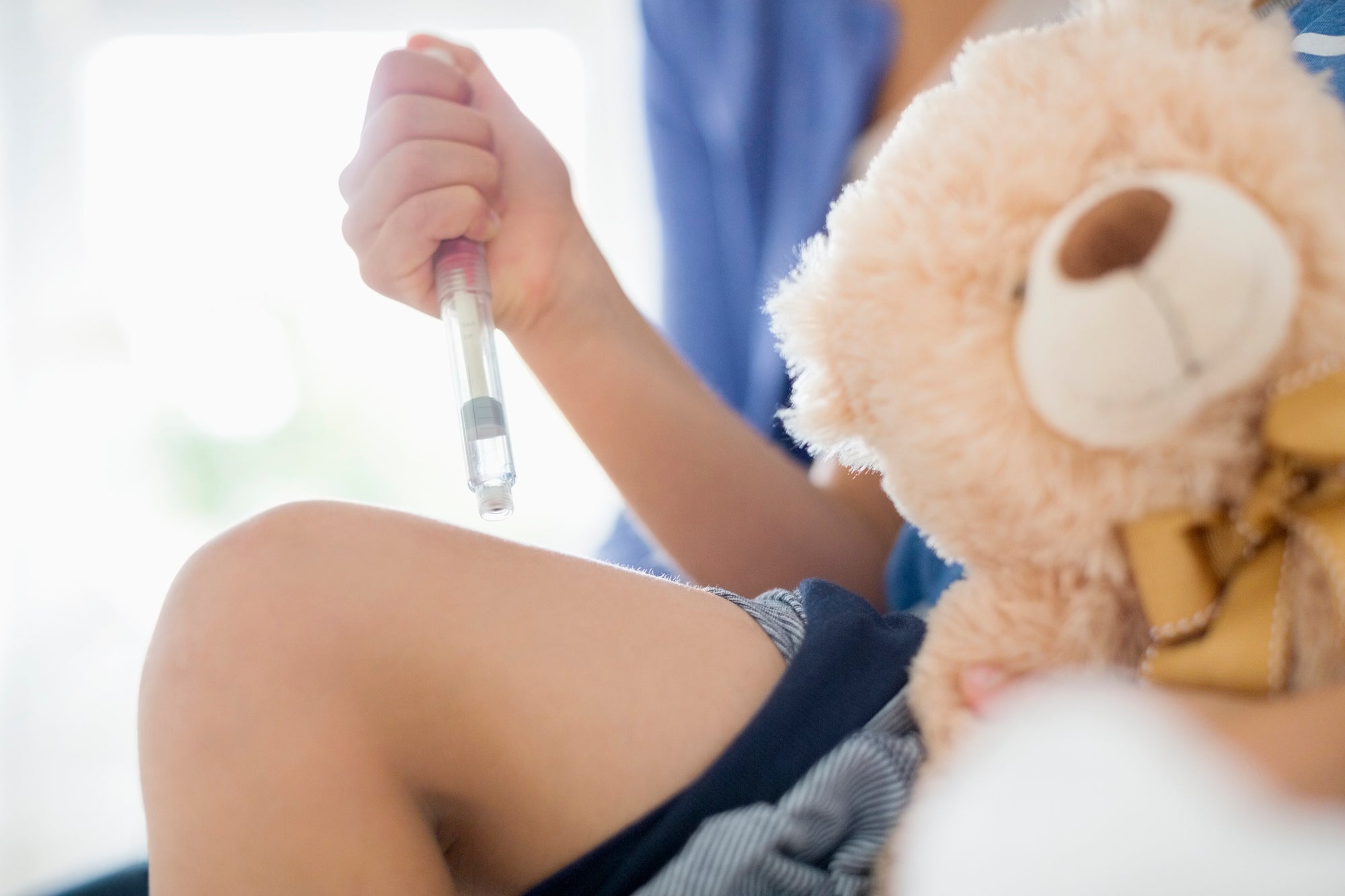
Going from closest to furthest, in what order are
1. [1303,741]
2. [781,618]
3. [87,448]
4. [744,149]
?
[1303,741], [781,618], [744,149], [87,448]

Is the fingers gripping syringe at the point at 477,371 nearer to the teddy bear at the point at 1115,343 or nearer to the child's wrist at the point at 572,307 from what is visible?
the child's wrist at the point at 572,307

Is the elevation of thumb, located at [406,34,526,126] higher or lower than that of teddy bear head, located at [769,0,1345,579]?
higher

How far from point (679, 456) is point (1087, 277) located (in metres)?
0.39

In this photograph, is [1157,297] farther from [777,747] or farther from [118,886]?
[118,886]

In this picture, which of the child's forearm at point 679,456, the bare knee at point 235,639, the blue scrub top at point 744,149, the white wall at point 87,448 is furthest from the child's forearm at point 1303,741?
the white wall at point 87,448

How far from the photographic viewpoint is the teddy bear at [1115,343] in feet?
0.77

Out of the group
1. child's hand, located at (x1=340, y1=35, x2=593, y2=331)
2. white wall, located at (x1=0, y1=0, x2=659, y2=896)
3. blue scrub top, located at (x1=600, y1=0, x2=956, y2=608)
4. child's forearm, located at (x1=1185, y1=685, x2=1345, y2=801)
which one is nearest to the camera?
child's forearm, located at (x1=1185, y1=685, x2=1345, y2=801)

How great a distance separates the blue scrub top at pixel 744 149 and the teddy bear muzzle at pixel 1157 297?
563mm

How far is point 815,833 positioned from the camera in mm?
294

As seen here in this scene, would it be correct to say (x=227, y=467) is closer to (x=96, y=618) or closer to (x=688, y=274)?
(x=96, y=618)

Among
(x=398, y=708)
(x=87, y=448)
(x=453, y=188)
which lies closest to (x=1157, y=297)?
(x=398, y=708)

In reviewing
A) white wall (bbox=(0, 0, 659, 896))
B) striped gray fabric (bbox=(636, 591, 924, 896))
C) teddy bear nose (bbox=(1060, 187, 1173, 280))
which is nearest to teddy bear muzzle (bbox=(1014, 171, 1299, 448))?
teddy bear nose (bbox=(1060, 187, 1173, 280))

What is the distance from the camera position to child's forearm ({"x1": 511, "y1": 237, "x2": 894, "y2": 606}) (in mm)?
571

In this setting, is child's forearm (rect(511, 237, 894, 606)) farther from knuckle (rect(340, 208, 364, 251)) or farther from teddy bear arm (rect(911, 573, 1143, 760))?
teddy bear arm (rect(911, 573, 1143, 760))
